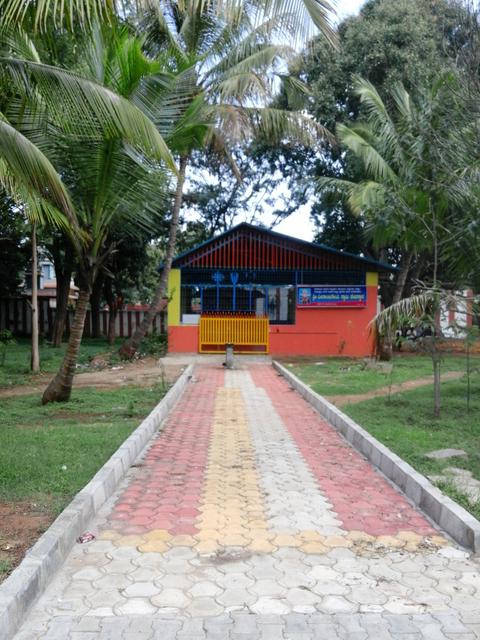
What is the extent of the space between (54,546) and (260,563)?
4.29ft

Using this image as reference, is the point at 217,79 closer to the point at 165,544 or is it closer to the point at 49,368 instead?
the point at 49,368

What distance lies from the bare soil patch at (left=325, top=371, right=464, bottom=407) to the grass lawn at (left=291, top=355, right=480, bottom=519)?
0.73 ft

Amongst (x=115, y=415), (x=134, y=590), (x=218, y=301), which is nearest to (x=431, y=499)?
(x=134, y=590)

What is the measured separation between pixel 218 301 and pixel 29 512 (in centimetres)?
1607

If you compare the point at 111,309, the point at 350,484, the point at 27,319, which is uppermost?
the point at 111,309

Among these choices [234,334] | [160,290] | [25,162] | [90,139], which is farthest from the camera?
[234,334]

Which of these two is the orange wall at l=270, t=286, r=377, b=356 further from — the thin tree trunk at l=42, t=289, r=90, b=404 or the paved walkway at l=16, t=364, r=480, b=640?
the paved walkway at l=16, t=364, r=480, b=640

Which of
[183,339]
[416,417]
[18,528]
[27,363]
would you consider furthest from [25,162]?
[183,339]

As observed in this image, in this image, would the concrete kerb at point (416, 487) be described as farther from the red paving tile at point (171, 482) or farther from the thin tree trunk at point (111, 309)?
the thin tree trunk at point (111, 309)

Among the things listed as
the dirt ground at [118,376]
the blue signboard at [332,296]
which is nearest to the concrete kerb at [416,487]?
the dirt ground at [118,376]

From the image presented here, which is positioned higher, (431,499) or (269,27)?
(269,27)

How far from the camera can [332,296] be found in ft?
67.1

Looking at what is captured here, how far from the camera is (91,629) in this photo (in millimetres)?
3184

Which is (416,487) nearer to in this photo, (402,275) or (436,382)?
(436,382)
